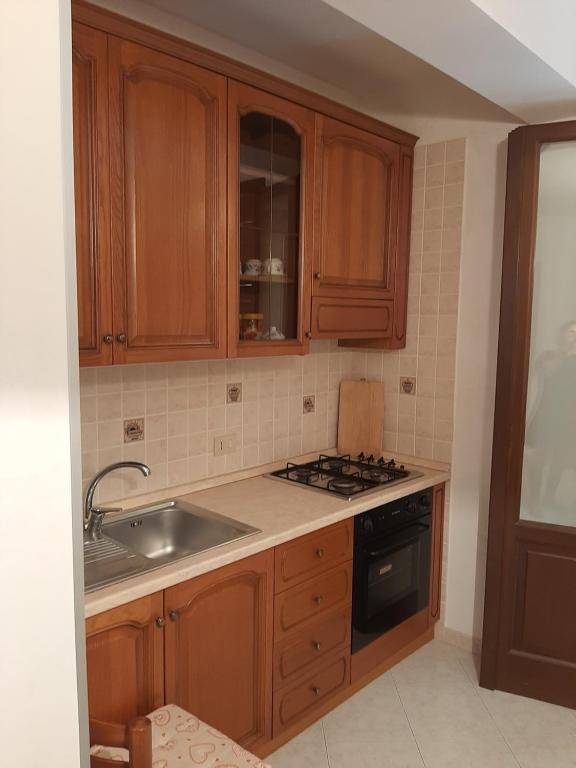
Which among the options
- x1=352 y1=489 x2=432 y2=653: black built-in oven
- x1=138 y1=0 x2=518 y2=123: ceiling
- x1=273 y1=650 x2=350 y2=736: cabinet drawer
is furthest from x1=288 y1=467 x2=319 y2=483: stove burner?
x1=138 y1=0 x2=518 y2=123: ceiling

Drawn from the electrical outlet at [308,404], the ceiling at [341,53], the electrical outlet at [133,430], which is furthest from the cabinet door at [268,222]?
the electrical outlet at [308,404]

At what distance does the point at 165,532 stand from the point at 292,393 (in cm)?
90

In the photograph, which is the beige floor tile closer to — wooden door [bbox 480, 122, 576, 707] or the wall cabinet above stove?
wooden door [bbox 480, 122, 576, 707]

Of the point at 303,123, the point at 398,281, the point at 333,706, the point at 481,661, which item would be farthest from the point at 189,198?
the point at 481,661

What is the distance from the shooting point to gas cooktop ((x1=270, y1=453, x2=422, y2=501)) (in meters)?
2.49

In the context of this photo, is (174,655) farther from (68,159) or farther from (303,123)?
(303,123)

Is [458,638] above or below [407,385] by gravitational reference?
below

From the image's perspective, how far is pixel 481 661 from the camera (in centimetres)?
260

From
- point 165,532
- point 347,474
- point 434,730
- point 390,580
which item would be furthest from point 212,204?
point 434,730

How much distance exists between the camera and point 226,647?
1916mm

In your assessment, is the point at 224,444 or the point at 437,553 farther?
the point at 437,553

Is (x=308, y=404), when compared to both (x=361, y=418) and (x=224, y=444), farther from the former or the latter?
(x=224, y=444)

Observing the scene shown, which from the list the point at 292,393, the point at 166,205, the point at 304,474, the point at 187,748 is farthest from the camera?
the point at 292,393

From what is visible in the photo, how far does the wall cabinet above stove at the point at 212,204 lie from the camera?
1.69 meters
